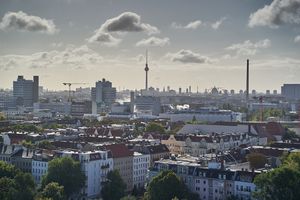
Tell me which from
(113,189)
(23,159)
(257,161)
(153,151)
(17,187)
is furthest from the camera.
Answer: (153,151)

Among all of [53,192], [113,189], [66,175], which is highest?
[66,175]

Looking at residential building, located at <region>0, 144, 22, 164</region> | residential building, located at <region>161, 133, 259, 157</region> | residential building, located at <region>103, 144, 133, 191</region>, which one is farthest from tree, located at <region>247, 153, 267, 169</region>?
residential building, located at <region>0, 144, 22, 164</region>

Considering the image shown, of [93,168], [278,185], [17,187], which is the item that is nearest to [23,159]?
[93,168]

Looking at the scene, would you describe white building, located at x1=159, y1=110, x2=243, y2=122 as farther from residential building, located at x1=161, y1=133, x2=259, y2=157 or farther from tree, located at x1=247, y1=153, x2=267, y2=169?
tree, located at x1=247, y1=153, x2=267, y2=169

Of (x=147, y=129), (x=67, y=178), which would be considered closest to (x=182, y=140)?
(x=147, y=129)

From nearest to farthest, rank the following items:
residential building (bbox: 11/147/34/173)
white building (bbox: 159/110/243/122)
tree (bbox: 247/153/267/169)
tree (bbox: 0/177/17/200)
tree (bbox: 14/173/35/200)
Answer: tree (bbox: 0/177/17/200) < tree (bbox: 14/173/35/200) < tree (bbox: 247/153/267/169) < residential building (bbox: 11/147/34/173) < white building (bbox: 159/110/243/122)

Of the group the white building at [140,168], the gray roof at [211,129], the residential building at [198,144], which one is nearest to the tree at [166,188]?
the white building at [140,168]

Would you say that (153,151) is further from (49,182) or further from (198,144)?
(49,182)
